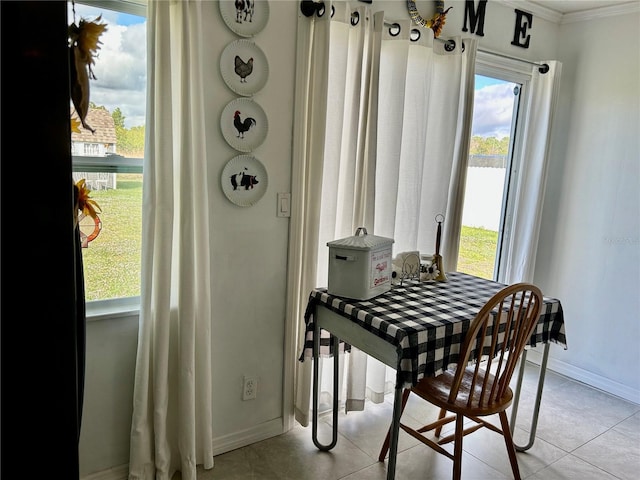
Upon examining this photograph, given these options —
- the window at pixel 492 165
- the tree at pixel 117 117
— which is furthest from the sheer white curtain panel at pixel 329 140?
the window at pixel 492 165

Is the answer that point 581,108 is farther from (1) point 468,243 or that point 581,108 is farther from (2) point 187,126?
(2) point 187,126

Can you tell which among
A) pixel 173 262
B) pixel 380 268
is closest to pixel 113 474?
pixel 173 262

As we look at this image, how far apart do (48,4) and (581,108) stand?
330cm

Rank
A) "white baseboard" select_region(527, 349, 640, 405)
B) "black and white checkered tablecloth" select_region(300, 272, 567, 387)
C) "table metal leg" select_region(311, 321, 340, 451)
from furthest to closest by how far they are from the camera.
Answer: "white baseboard" select_region(527, 349, 640, 405) → "table metal leg" select_region(311, 321, 340, 451) → "black and white checkered tablecloth" select_region(300, 272, 567, 387)

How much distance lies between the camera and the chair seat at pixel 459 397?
6.00ft

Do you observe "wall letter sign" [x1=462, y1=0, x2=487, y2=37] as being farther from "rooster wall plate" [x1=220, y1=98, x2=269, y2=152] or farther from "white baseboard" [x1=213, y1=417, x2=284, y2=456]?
"white baseboard" [x1=213, y1=417, x2=284, y2=456]

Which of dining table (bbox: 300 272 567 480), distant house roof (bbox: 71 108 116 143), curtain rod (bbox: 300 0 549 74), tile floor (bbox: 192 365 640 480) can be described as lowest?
tile floor (bbox: 192 365 640 480)

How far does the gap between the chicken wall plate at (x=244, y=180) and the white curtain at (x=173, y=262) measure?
0.12 m

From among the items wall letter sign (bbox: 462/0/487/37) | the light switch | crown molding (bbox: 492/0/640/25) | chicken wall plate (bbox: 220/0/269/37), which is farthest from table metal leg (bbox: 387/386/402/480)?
crown molding (bbox: 492/0/640/25)

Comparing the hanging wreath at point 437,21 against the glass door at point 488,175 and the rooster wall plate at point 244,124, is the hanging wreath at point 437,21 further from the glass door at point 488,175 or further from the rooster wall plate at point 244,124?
the rooster wall plate at point 244,124

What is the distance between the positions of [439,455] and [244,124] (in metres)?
1.82

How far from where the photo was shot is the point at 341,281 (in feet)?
6.49

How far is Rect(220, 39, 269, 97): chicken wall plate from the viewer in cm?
195

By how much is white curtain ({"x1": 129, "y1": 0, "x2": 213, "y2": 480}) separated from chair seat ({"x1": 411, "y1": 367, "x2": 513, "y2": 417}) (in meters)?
0.93
